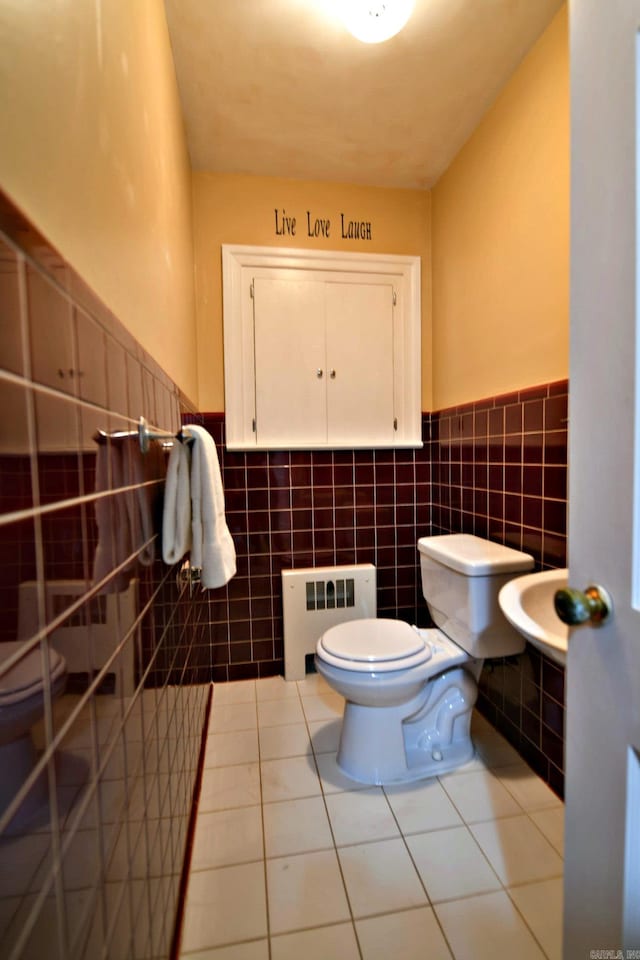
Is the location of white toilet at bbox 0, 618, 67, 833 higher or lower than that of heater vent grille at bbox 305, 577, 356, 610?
higher

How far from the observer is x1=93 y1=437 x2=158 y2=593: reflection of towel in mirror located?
60 centimetres

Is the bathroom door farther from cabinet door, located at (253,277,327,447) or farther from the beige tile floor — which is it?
cabinet door, located at (253,277,327,447)

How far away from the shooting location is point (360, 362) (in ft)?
6.97

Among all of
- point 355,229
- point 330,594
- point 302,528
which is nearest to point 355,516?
point 302,528

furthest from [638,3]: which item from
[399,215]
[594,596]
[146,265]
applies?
[399,215]

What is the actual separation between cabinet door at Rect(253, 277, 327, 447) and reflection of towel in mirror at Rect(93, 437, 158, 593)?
1205mm

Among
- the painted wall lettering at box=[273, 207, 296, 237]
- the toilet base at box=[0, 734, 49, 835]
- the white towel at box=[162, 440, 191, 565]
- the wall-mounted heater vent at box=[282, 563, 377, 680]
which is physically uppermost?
the painted wall lettering at box=[273, 207, 296, 237]

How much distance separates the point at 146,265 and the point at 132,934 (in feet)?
4.31

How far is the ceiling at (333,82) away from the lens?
130 cm

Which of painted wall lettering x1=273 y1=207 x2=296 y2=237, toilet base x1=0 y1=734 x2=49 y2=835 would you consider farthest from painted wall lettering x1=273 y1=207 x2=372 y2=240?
toilet base x1=0 y1=734 x2=49 y2=835

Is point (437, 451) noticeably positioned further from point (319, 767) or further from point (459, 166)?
point (319, 767)

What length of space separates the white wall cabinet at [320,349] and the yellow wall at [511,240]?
0.79ft

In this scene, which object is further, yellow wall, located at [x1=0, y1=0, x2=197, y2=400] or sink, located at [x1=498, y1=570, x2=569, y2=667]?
sink, located at [x1=498, y1=570, x2=569, y2=667]

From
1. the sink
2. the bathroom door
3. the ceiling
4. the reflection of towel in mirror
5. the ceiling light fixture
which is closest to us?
the bathroom door
